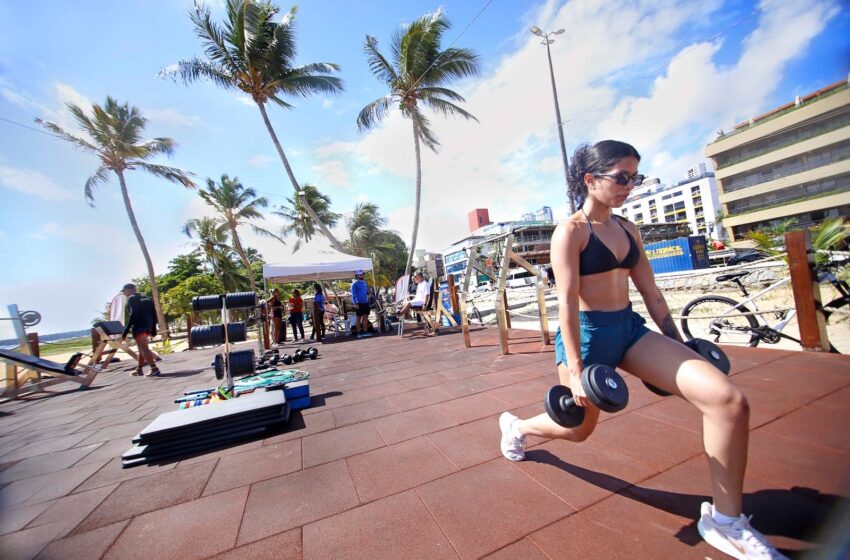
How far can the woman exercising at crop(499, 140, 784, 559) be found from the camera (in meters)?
1.23

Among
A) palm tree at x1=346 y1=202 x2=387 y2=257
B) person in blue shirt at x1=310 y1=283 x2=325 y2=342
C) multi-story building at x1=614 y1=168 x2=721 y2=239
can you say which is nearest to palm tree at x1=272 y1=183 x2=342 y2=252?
palm tree at x1=346 y1=202 x2=387 y2=257

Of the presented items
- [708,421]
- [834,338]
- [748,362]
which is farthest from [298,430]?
[834,338]

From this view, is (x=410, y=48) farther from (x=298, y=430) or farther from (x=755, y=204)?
(x=755, y=204)

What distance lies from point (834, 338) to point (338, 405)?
6.17 meters

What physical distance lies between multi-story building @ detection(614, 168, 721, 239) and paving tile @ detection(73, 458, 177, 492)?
82.5 metres

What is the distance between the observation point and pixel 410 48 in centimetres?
1400

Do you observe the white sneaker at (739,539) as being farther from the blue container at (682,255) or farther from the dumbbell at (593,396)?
the blue container at (682,255)

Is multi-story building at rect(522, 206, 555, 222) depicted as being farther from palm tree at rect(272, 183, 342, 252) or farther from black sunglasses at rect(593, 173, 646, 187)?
black sunglasses at rect(593, 173, 646, 187)

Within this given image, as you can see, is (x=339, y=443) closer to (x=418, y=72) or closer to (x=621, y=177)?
(x=621, y=177)

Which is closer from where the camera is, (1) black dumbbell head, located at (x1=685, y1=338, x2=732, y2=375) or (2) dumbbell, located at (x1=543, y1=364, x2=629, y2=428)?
(2) dumbbell, located at (x1=543, y1=364, x2=629, y2=428)

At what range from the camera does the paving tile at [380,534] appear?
4.92ft

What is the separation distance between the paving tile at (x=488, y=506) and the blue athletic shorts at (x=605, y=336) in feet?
2.47

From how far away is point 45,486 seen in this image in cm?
263

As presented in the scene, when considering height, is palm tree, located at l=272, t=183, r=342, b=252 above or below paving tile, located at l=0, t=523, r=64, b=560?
above
